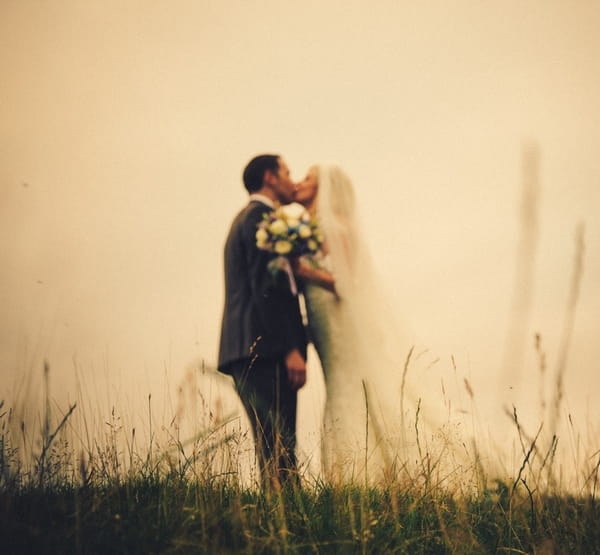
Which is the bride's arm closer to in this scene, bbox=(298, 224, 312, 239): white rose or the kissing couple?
the kissing couple

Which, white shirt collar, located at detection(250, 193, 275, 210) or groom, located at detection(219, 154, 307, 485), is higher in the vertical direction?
white shirt collar, located at detection(250, 193, 275, 210)

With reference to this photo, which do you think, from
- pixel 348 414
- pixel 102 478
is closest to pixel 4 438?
pixel 102 478

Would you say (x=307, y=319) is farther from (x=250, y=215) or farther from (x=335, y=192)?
(x=335, y=192)

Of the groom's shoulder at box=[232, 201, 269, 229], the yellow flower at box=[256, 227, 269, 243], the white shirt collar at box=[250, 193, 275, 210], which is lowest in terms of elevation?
the yellow flower at box=[256, 227, 269, 243]

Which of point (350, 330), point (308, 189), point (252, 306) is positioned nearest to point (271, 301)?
point (252, 306)

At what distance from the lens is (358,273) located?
12.2ft

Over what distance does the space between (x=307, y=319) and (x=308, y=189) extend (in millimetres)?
1143

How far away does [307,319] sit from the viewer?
3543mm

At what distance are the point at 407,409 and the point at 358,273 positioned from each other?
109 centimetres

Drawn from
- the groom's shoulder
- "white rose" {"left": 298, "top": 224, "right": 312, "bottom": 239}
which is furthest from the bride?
the groom's shoulder

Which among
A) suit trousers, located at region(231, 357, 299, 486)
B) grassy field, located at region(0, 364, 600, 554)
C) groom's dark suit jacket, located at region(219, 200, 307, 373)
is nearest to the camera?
grassy field, located at region(0, 364, 600, 554)

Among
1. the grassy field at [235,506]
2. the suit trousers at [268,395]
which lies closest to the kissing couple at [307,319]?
the suit trousers at [268,395]

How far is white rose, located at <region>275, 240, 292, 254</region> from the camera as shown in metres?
3.14

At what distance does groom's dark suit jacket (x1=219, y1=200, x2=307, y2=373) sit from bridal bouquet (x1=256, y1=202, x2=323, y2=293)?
0.14 feet
